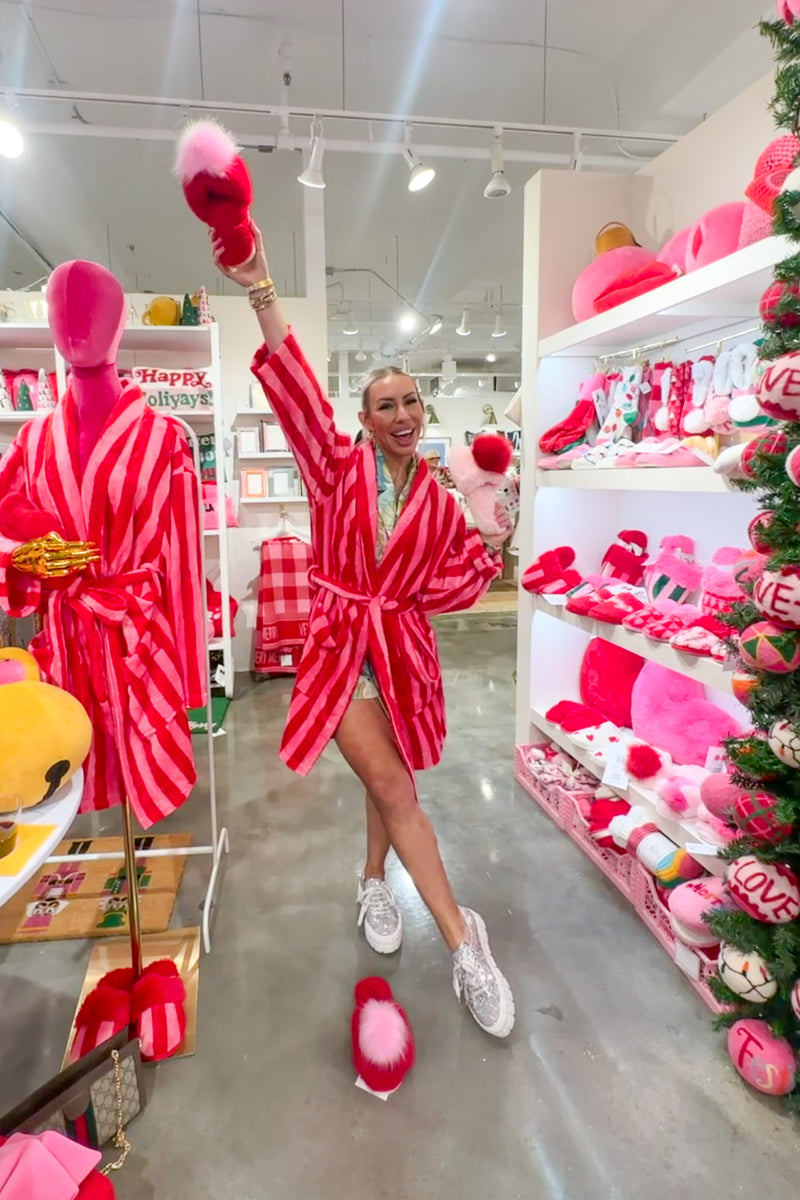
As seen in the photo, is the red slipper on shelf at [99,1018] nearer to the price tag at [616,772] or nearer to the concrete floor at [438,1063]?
the concrete floor at [438,1063]

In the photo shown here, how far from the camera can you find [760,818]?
1.42 metres

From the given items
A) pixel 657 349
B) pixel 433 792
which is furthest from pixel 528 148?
pixel 433 792

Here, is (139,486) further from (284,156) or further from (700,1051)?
(284,156)

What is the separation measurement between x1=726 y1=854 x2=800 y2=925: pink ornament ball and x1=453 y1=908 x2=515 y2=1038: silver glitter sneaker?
58 centimetres

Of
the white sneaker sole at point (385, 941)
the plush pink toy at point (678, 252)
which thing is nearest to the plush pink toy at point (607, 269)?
the plush pink toy at point (678, 252)

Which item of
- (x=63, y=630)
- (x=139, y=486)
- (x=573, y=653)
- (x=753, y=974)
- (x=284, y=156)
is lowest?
(x=753, y=974)

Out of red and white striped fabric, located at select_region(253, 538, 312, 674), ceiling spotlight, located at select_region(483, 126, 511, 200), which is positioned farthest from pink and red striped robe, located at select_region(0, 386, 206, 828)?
red and white striped fabric, located at select_region(253, 538, 312, 674)

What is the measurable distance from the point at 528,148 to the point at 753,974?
5462mm

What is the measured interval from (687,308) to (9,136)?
131 inches

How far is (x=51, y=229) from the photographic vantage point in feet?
21.0

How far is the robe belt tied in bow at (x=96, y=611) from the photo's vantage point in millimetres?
1444

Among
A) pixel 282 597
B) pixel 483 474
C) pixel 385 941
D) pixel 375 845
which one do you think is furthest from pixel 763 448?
pixel 282 597

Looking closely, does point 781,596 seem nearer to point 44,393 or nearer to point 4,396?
point 44,393

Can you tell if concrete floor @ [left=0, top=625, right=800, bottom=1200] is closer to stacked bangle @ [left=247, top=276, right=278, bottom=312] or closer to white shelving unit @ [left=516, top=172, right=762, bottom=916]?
white shelving unit @ [left=516, top=172, right=762, bottom=916]
